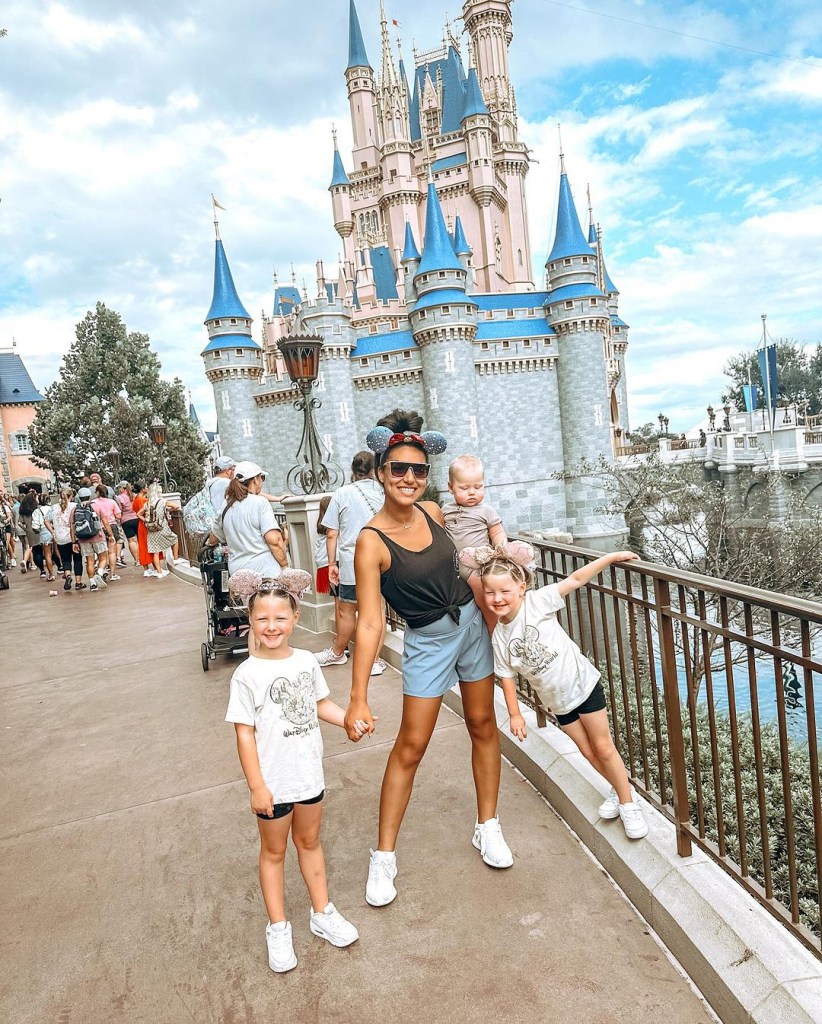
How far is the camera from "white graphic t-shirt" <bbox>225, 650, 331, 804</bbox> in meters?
2.10

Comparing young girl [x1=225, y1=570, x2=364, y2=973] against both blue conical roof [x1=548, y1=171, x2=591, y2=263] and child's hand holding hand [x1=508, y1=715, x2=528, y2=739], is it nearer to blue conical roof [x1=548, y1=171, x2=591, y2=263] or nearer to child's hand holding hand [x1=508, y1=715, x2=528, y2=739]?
child's hand holding hand [x1=508, y1=715, x2=528, y2=739]

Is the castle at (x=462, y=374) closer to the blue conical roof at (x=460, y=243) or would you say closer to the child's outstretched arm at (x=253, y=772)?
the blue conical roof at (x=460, y=243)

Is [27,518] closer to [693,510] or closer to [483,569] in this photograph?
[483,569]

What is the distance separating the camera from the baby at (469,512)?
9.86 ft

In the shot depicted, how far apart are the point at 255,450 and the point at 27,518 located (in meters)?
19.4

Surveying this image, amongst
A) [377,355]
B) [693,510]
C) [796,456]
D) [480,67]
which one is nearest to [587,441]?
[796,456]

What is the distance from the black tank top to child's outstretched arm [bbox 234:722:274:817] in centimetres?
66

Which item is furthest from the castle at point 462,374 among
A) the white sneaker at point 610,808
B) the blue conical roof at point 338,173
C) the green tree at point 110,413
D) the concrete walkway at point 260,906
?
the white sneaker at point 610,808

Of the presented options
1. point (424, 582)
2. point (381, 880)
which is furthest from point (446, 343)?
point (381, 880)

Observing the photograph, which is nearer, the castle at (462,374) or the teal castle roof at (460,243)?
the castle at (462,374)

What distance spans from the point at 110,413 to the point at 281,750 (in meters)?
31.3

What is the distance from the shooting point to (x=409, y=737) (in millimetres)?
2408

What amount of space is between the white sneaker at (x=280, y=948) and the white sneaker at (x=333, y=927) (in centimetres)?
11

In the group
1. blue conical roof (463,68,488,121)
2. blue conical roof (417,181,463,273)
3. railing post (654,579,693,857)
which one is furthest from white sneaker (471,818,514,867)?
blue conical roof (463,68,488,121)
